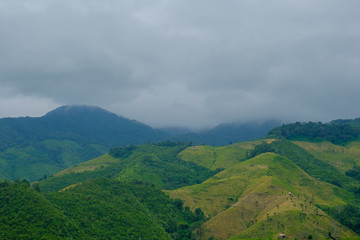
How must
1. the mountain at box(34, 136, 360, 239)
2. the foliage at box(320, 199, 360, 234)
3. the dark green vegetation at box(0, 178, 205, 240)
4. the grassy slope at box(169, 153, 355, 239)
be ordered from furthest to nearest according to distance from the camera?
the foliage at box(320, 199, 360, 234), the mountain at box(34, 136, 360, 239), the grassy slope at box(169, 153, 355, 239), the dark green vegetation at box(0, 178, 205, 240)

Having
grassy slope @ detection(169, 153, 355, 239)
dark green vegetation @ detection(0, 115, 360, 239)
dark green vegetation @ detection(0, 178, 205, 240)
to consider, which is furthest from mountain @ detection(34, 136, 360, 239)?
dark green vegetation @ detection(0, 178, 205, 240)

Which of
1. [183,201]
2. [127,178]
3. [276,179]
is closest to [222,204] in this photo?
[183,201]

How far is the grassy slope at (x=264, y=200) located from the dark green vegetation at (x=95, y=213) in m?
12.7

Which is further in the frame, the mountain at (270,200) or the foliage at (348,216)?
the foliage at (348,216)

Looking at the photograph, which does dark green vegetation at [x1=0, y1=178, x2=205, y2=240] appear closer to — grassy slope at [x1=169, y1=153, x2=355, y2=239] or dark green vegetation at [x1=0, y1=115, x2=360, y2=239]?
dark green vegetation at [x1=0, y1=115, x2=360, y2=239]

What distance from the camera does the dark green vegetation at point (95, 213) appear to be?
76.9 meters

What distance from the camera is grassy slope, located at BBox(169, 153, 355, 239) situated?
101m

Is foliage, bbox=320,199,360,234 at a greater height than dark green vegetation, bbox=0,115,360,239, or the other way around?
dark green vegetation, bbox=0,115,360,239

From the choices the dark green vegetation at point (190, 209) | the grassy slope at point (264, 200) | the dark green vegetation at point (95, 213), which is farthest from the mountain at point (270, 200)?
the dark green vegetation at point (95, 213)

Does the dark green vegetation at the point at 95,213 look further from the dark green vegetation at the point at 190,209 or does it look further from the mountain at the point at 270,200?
the mountain at the point at 270,200

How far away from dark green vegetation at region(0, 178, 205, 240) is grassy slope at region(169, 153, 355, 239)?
41.8 feet

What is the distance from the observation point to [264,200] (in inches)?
5167

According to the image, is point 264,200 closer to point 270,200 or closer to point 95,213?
point 270,200

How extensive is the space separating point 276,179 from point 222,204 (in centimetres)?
3101
